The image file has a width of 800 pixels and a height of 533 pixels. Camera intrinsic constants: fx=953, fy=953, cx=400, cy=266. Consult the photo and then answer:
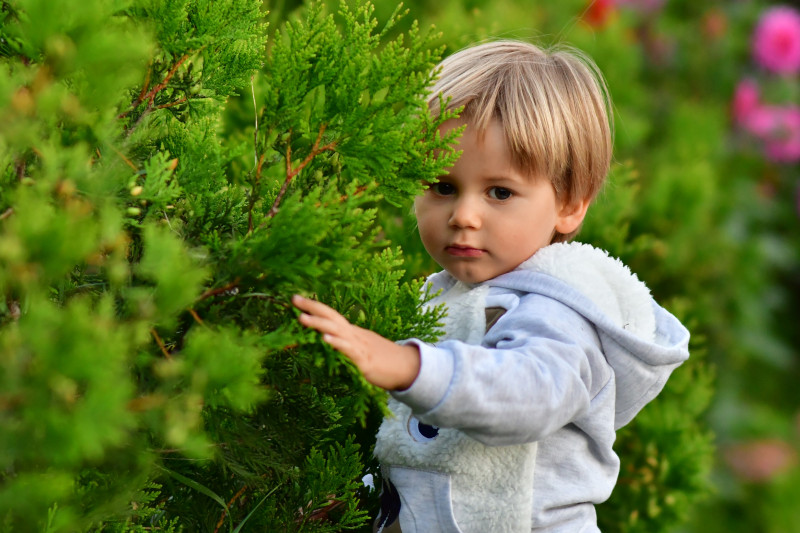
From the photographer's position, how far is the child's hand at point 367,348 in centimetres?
113

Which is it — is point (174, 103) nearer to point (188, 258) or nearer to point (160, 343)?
point (188, 258)

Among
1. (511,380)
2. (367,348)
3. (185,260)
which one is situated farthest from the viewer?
(511,380)

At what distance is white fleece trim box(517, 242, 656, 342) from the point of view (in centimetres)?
156

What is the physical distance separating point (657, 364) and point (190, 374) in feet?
2.96

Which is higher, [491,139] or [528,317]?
[491,139]

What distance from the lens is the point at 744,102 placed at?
5645 millimetres

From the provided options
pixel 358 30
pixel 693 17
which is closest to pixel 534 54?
pixel 358 30

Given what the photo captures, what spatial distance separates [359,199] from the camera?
118cm

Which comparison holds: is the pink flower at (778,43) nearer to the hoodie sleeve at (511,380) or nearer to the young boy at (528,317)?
the young boy at (528,317)

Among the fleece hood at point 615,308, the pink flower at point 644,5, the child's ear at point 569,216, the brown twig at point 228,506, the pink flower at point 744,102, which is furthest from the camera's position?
the pink flower at point 644,5

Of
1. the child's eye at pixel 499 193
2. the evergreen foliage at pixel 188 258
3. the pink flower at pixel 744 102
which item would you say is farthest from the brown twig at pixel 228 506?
the pink flower at pixel 744 102

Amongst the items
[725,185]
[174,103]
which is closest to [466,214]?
[174,103]

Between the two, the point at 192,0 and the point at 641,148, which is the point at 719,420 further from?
the point at 192,0

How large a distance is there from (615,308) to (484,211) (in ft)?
0.89
